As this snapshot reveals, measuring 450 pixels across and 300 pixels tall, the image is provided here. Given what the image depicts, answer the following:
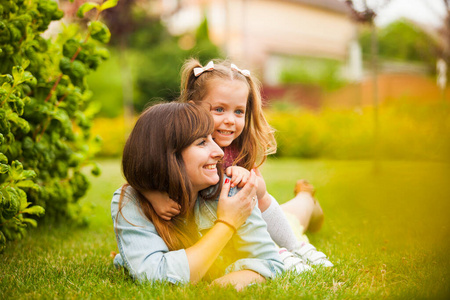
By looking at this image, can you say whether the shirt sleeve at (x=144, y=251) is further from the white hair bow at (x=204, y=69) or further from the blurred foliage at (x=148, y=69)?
the blurred foliage at (x=148, y=69)

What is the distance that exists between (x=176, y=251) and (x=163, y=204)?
0.23 meters

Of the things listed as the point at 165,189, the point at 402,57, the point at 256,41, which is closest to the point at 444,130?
the point at 165,189

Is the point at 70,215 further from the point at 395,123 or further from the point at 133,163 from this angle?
the point at 395,123

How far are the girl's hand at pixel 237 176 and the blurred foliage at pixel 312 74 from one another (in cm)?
1986

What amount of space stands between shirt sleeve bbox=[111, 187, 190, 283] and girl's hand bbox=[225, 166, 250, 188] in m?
0.41

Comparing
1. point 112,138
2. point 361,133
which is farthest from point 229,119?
point 112,138

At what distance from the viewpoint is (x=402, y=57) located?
35156 mm

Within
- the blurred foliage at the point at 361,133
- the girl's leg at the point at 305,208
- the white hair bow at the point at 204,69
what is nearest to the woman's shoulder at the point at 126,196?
the white hair bow at the point at 204,69

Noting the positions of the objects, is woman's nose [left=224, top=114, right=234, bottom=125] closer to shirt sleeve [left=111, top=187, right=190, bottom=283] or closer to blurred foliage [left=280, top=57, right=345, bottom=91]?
shirt sleeve [left=111, top=187, right=190, bottom=283]

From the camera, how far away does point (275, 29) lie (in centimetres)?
2544

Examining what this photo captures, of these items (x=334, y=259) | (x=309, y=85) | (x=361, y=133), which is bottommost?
(x=361, y=133)

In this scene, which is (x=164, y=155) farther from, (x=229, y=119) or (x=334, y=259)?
(x=334, y=259)

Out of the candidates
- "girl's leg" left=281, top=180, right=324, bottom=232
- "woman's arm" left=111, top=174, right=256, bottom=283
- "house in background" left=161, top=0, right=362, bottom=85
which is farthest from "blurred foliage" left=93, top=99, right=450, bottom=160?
"house in background" left=161, top=0, right=362, bottom=85

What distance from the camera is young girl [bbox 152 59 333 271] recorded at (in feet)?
9.08
